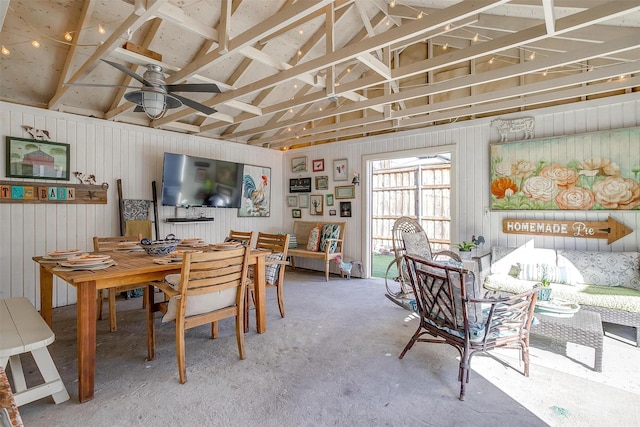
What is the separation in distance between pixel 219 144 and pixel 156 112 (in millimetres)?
3223

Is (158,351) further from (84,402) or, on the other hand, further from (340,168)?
(340,168)

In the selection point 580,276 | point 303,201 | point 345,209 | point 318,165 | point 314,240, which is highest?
point 318,165

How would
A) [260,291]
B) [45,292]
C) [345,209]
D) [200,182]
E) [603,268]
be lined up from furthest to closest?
[345,209] → [200,182] → [603,268] → [260,291] → [45,292]

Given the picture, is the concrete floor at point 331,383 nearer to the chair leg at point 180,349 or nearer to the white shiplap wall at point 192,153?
the chair leg at point 180,349

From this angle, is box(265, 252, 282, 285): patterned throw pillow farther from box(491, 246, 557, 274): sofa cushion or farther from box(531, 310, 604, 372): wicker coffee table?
box(491, 246, 557, 274): sofa cushion

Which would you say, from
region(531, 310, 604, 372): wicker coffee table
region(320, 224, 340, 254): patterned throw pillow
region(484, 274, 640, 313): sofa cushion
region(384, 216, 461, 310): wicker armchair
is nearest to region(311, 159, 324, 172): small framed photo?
region(320, 224, 340, 254): patterned throw pillow

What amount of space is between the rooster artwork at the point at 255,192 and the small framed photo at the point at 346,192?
1.51m

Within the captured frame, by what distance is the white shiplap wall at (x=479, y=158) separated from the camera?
3.65 m

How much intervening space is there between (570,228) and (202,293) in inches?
167

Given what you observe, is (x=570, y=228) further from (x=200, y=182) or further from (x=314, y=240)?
(x=200, y=182)

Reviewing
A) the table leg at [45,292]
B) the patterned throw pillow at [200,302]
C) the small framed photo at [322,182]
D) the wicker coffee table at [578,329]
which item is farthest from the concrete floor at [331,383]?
the small framed photo at [322,182]

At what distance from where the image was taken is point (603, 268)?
3.46 meters

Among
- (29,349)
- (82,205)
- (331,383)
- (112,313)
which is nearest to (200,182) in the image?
(82,205)

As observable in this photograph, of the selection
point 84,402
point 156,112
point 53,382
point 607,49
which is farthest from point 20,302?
point 607,49
